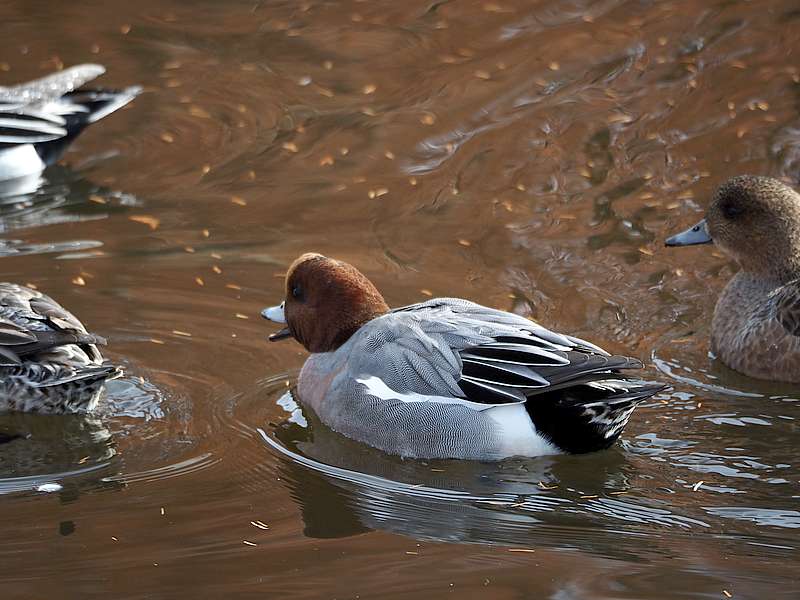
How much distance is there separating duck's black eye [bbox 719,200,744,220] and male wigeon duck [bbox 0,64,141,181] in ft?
12.8

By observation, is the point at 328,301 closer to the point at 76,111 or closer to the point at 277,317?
the point at 277,317

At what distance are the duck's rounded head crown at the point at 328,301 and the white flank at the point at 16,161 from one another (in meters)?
3.28

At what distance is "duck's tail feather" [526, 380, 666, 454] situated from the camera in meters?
4.63

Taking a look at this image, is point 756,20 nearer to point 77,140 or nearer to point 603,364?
point 77,140

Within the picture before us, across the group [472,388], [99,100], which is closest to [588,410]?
[472,388]

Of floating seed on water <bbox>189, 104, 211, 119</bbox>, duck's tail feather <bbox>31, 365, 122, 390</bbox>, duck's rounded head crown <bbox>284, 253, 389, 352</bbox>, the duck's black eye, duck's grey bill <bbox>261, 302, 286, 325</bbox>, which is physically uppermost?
floating seed on water <bbox>189, 104, 211, 119</bbox>

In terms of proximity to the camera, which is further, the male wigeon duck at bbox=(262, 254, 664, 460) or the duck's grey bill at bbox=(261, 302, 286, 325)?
the duck's grey bill at bbox=(261, 302, 286, 325)

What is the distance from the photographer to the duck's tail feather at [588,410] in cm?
463

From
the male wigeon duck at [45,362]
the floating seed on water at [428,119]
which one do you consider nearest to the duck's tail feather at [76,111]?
the floating seed on water at [428,119]

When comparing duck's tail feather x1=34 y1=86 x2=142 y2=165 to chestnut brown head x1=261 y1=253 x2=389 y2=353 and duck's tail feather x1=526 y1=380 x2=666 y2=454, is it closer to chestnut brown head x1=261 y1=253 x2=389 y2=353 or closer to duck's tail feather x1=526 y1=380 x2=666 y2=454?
chestnut brown head x1=261 y1=253 x2=389 y2=353

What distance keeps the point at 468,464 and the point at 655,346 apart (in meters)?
1.45

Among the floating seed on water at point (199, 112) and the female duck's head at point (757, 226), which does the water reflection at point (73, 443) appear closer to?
the female duck's head at point (757, 226)

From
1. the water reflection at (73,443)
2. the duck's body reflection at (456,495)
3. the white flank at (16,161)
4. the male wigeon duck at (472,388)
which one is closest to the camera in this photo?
the duck's body reflection at (456,495)

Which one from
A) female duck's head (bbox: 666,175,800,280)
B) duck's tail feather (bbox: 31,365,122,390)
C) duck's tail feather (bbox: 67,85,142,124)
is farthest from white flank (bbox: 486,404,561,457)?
duck's tail feather (bbox: 67,85,142,124)
